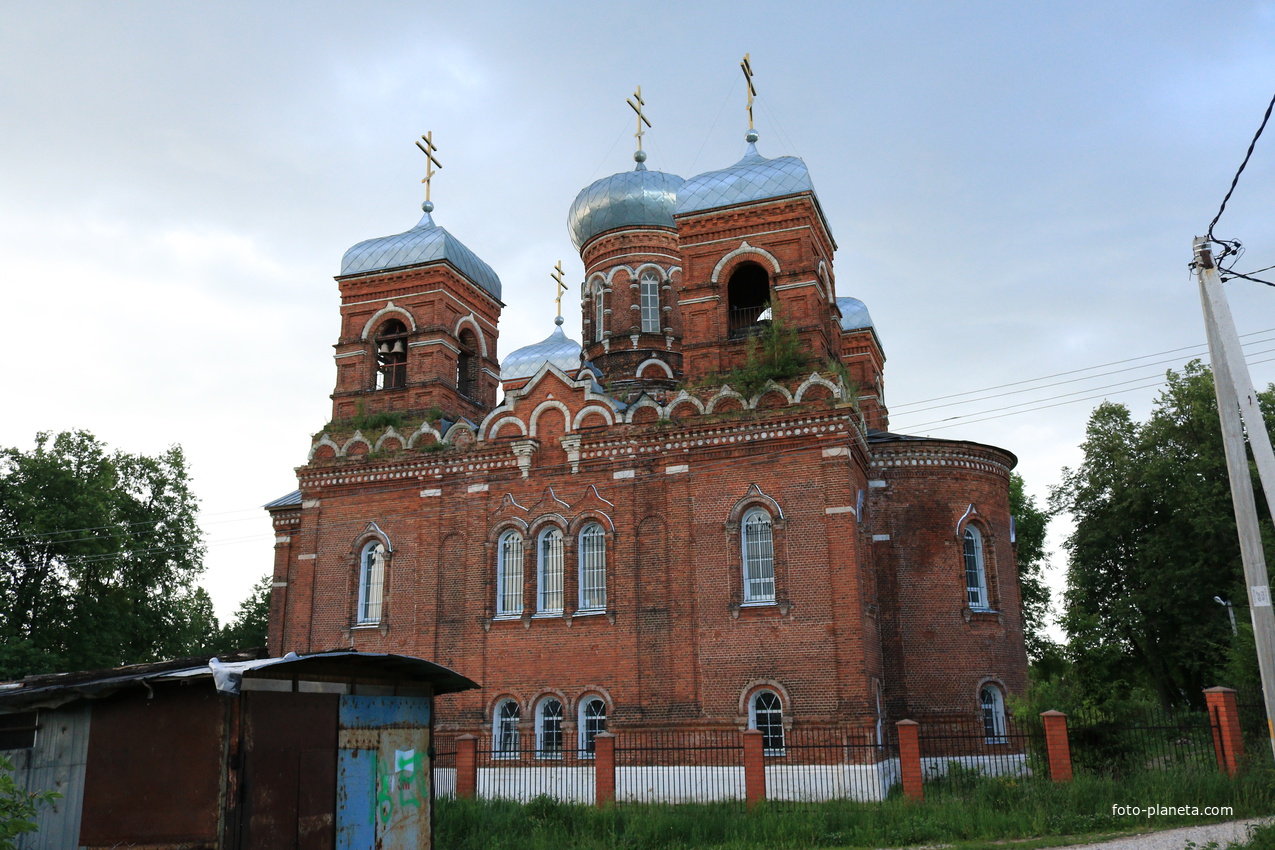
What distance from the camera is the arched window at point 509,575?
19828 millimetres

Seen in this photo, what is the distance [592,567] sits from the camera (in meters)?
19.5

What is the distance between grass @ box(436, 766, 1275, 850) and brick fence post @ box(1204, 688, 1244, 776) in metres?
0.40

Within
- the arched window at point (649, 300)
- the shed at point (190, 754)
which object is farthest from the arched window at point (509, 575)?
the shed at point (190, 754)

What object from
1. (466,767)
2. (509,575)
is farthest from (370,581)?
(466,767)

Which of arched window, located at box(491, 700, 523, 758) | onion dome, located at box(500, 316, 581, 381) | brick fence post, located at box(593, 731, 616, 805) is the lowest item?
brick fence post, located at box(593, 731, 616, 805)

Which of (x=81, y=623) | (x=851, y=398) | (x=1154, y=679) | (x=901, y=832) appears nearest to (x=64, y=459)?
(x=81, y=623)

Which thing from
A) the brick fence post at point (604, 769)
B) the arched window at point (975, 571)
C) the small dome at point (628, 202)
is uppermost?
the small dome at point (628, 202)

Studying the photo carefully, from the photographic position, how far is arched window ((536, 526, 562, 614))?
64.3 feet

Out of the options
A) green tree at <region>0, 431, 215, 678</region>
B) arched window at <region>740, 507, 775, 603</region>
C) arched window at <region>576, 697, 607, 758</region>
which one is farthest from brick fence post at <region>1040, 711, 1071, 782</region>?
green tree at <region>0, 431, 215, 678</region>

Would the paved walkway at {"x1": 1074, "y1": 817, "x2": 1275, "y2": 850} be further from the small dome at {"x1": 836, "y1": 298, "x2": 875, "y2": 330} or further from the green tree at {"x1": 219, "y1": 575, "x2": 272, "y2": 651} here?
the green tree at {"x1": 219, "y1": 575, "x2": 272, "y2": 651}

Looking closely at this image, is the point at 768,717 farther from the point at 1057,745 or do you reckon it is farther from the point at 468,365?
the point at 468,365

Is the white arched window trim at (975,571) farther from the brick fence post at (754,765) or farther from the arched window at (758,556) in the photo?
the brick fence post at (754,765)

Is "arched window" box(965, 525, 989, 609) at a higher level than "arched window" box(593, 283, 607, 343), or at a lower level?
lower

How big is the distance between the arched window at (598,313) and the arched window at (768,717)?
11200 mm
